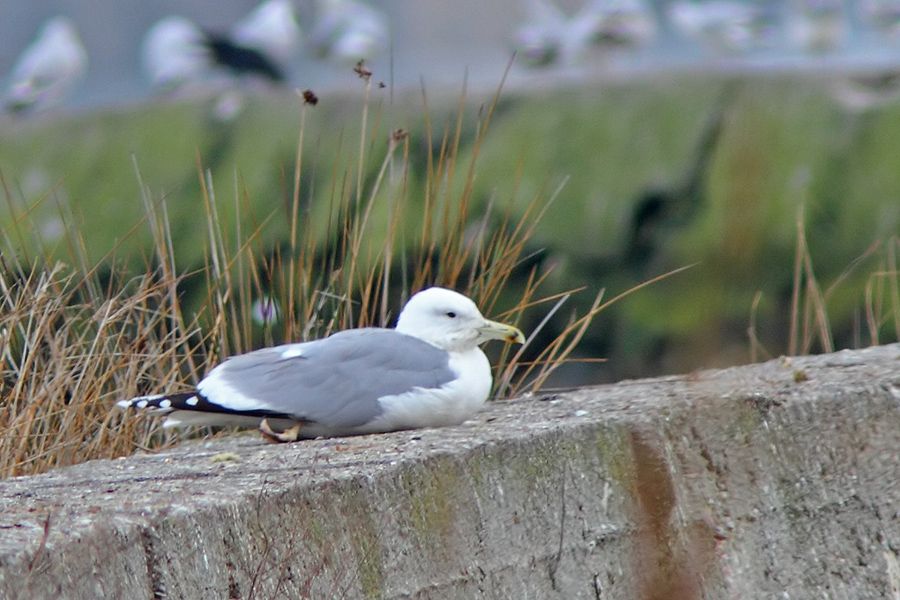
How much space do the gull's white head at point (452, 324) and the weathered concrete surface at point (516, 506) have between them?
132 mm

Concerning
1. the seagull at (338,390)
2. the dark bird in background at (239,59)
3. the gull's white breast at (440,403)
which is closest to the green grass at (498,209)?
the seagull at (338,390)

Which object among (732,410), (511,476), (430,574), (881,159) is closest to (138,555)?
(430,574)

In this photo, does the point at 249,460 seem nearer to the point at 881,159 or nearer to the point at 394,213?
the point at 394,213

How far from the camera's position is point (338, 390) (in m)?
2.24

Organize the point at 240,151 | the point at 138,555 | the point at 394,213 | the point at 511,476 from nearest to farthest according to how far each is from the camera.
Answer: the point at 138,555 < the point at 511,476 < the point at 394,213 < the point at 240,151

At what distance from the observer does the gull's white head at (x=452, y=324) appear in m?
2.40

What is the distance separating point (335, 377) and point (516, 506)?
404 mm

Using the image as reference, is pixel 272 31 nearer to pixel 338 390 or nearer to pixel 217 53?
pixel 217 53

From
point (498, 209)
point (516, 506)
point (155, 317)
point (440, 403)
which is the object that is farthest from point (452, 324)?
point (498, 209)

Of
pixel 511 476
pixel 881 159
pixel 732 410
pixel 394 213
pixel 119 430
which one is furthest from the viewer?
pixel 881 159

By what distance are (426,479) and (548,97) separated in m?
7.78

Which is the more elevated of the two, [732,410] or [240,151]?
[732,410]

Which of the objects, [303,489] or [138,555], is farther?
[303,489]

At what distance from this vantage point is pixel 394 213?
9.75 ft
